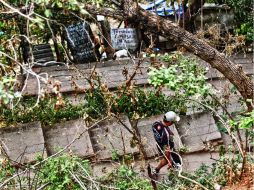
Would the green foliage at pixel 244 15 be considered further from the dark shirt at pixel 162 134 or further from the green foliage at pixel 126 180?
the green foliage at pixel 126 180

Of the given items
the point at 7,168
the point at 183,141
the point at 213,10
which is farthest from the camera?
the point at 213,10

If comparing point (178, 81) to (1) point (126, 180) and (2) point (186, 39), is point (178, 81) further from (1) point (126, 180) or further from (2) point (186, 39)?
(1) point (126, 180)

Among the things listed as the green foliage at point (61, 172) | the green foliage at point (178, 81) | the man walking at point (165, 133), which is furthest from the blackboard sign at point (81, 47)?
the green foliage at point (61, 172)

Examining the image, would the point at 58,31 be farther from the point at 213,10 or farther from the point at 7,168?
the point at 7,168

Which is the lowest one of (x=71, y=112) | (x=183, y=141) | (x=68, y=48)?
(x=183, y=141)

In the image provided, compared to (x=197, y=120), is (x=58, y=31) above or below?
above

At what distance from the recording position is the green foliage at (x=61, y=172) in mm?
6158

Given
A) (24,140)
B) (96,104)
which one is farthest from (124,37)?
(24,140)

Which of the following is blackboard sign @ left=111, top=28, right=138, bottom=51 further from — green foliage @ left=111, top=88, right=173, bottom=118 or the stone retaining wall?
the stone retaining wall

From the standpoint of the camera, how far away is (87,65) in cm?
1332

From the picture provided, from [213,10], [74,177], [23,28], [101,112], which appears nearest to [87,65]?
[23,28]

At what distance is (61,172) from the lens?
6258 mm

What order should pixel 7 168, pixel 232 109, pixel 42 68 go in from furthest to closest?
1. pixel 42 68
2. pixel 232 109
3. pixel 7 168

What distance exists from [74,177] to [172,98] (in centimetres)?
553
